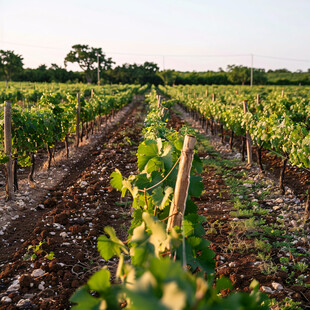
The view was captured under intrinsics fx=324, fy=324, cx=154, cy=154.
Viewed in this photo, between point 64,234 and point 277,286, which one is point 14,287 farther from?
point 277,286

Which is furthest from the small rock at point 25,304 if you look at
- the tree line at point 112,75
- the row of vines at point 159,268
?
the tree line at point 112,75

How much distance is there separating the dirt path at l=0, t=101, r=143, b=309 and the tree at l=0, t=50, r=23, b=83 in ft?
175

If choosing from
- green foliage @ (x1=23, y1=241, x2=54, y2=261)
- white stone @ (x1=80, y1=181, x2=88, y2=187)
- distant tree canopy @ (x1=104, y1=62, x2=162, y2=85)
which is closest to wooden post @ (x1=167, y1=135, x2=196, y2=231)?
green foliage @ (x1=23, y1=241, x2=54, y2=261)

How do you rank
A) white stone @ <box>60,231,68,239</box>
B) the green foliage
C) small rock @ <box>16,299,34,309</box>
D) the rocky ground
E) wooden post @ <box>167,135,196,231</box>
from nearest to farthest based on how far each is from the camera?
wooden post @ <box>167,135,196,231</box>
small rock @ <box>16,299,34,309</box>
the rocky ground
the green foliage
white stone @ <box>60,231,68,239</box>

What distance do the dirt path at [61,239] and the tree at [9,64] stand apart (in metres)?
53.4

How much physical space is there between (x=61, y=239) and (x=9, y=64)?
57066 mm

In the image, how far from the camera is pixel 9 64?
54.3 m

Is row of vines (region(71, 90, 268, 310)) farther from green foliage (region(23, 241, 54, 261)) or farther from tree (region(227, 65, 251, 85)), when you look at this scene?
tree (region(227, 65, 251, 85))

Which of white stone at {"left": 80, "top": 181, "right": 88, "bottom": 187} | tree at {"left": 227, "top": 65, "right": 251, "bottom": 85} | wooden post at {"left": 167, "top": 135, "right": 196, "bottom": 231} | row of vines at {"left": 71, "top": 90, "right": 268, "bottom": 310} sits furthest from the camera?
tree at {"left": 227, "top": 65, "right": 251, "bottom": 85}

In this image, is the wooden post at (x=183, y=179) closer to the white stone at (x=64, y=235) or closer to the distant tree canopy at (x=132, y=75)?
the white stone at (x=64, y=235)

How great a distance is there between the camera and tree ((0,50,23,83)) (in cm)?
5431

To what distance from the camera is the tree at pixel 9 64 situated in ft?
178

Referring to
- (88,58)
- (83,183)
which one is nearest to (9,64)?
(88,58)

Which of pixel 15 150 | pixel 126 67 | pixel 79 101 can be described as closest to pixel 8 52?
pixel 126 67
